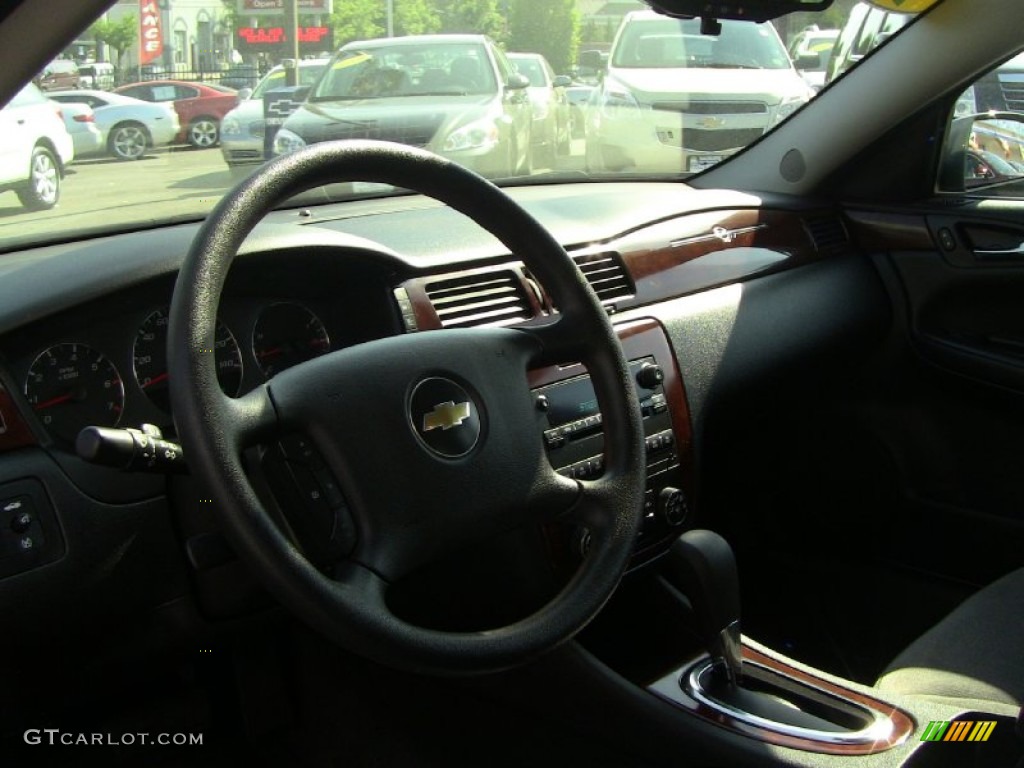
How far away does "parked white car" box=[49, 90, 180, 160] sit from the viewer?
2279 mm

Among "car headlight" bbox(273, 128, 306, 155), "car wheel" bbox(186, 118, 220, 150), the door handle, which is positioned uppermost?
"car wheel" bbox(186, 118, 220, 150)

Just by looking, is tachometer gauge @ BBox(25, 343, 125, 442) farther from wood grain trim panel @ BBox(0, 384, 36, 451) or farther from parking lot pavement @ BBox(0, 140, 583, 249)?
parking lot pavement @ BBox(0, 140, 583, 249)

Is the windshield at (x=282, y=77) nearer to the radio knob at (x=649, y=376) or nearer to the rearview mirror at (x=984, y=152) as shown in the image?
the radio knob at (x=649, y=376)

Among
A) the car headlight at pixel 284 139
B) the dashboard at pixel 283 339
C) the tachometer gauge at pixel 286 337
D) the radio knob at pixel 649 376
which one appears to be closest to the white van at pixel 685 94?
the dashboard at pixel 283 339

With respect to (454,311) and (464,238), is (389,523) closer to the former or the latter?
(454,311)

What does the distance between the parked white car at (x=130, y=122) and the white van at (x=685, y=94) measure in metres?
1.32

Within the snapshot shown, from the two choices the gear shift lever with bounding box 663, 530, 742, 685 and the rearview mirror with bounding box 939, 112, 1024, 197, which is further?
the rearview mirror with bounding box 939, 112, 1024, 197

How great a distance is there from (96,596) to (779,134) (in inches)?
92.2

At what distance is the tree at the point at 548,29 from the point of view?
3971 millimetres

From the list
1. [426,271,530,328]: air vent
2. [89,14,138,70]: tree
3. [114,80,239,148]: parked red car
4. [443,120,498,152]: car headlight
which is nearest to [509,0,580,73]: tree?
[443,120,498,152]: car headlight

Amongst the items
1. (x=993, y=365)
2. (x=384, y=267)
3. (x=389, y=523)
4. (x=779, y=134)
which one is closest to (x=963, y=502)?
(x=993, y=365)

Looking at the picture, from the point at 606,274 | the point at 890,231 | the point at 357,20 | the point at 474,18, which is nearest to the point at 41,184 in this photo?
the point at 606,274

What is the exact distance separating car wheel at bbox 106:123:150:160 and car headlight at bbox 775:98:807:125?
1.81 m

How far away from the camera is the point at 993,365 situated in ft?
10.4
